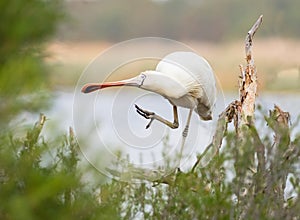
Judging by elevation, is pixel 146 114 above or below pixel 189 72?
below

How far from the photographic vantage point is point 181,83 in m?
1.73

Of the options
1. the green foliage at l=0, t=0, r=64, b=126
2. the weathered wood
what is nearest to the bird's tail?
the green foliage at l=0, t=0, r=64, b=126

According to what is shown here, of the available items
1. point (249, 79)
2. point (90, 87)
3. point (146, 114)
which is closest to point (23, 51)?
point (90, 87)

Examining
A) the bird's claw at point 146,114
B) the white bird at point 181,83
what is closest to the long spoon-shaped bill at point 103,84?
the white bird at point 181,83

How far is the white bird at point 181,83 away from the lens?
1.64m

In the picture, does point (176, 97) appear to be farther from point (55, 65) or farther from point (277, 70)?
point (55, 65)

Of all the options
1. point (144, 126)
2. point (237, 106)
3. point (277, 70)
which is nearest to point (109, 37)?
point (144, 126)

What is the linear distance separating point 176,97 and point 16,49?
1.11 m

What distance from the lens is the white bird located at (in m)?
1.64

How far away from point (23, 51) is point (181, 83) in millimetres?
1114

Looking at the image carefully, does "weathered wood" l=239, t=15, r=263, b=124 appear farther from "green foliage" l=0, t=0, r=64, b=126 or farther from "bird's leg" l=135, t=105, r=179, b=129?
"green foliage" l=0, t=0, r=64, b=126

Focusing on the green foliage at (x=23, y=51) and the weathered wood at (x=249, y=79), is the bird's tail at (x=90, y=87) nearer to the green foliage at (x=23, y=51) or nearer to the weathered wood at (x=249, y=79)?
the green foliage at (x=23, y=51)

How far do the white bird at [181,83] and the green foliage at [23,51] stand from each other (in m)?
0.87

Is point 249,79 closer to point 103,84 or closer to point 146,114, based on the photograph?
point 146,114
